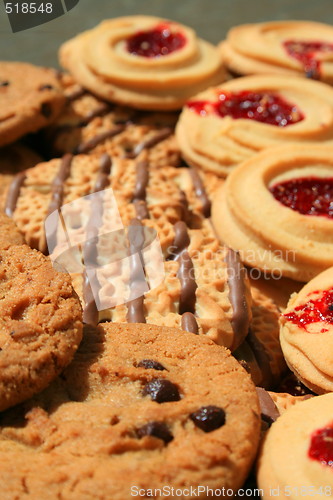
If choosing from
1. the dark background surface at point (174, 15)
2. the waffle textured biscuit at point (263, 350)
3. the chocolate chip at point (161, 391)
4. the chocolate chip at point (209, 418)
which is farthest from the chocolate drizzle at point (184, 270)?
the dark background surface at point (174, 15)

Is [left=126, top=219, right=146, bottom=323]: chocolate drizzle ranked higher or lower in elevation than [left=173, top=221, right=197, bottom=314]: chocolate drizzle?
Result: higher

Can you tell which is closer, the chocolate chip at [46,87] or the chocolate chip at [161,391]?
the chocolate chip at [161,391]

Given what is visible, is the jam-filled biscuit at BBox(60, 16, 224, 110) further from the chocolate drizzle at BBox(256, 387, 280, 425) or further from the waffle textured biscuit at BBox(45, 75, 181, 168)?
the chocolate drizzle at BBox(256, 387, 280, 425)

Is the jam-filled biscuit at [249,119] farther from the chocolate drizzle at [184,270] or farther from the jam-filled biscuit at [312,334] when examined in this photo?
the jam-filled biscuit at [312,334]

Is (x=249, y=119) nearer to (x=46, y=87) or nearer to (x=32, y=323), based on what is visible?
(x=46, y=87)

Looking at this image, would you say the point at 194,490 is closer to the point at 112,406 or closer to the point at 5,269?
the point at 112,406

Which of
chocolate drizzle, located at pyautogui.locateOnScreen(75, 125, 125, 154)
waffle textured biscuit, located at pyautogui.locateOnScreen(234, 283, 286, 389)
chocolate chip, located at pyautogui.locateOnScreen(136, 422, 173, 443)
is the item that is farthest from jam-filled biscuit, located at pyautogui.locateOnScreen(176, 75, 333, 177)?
chocolate chip, located at pyautogui.locateOnScreen(136, 422, 173, 443)

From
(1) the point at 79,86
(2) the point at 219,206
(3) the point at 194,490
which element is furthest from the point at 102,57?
(3) the point at 194,490
